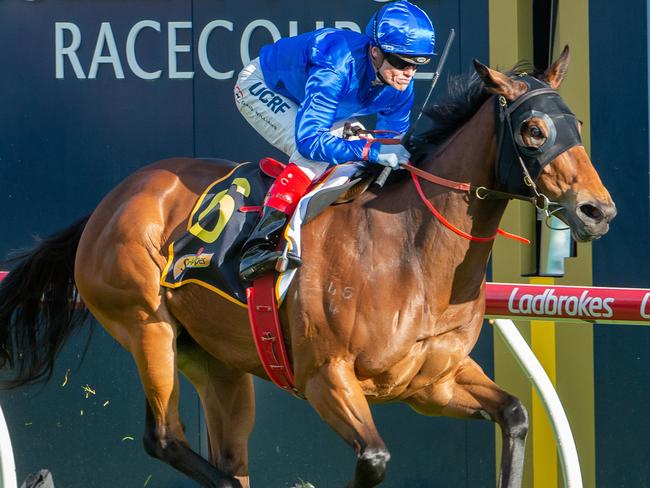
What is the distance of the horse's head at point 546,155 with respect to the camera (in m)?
3.78

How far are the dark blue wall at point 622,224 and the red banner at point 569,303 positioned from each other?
977 mm

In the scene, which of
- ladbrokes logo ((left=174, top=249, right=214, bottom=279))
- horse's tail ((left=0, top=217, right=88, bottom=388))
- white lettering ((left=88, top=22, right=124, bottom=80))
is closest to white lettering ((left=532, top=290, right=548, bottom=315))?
ladbrokes logo ((left=174, top=249, right=214, bottom=279))

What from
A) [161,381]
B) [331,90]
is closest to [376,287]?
[331,90]

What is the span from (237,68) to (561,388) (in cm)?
218

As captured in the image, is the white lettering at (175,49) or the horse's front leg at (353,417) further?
the white lettering at (175,49)

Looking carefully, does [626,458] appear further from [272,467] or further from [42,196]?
[42,196]

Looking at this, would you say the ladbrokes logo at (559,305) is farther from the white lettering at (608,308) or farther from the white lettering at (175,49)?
the white lettering at (175,49)

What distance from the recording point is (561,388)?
575 cm

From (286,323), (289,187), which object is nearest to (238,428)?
(286,323)

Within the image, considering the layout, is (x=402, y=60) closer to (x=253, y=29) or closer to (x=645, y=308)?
(x=645, y=308)

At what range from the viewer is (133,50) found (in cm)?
600

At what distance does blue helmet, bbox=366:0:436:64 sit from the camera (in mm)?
4242

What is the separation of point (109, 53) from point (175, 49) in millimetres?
328

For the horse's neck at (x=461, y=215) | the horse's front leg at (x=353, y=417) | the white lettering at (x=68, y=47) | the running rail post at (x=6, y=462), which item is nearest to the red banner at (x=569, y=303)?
the horse's neck at (x=461, y=215)
